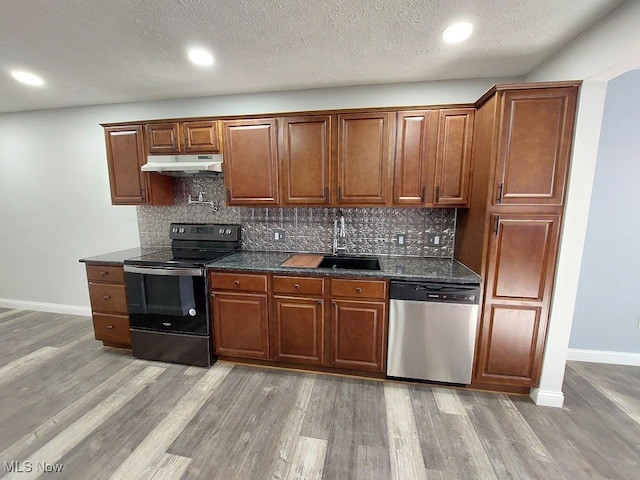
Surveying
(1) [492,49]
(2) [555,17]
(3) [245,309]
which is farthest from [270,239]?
(2) [555,17]

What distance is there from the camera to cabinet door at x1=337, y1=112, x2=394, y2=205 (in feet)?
7.47

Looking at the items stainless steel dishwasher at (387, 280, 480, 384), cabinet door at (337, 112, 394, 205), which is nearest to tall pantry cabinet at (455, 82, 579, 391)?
stainless steel dishwasher at (387, 280, 480, 384)

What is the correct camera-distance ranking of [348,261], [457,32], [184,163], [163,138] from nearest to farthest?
1. [457,32]
2. [184,163]
3. [163,138]
4. [348,261]

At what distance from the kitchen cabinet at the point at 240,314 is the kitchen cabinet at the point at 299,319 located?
0.41ft

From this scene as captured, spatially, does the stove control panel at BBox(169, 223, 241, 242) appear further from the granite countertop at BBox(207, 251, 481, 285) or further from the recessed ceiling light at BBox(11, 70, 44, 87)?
the recessed ceiling light at BBox(11, 70, 44, 87)

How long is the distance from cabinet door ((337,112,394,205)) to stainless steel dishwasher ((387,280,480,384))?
831mm

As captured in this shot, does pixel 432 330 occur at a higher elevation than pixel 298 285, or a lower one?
lower

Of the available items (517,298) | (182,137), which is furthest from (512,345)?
(182,137)

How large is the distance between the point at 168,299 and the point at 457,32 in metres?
3.02

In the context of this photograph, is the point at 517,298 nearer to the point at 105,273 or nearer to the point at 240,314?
the point at 240,314

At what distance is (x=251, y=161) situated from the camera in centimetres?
250

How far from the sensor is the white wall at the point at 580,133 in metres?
1.46

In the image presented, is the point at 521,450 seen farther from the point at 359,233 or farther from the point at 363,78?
the point at 363,78

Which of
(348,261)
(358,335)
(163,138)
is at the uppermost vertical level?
(163,138)
